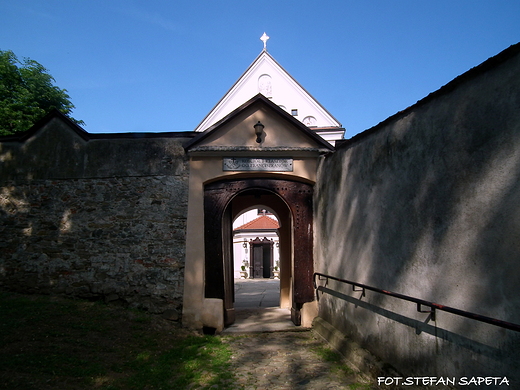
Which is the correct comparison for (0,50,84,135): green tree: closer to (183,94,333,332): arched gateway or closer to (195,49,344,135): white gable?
(195,49,344,135): white gable

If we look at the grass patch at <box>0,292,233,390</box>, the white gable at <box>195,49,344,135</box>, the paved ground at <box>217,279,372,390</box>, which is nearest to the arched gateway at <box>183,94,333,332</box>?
the paved ground at <box>217,279,372,390</box>

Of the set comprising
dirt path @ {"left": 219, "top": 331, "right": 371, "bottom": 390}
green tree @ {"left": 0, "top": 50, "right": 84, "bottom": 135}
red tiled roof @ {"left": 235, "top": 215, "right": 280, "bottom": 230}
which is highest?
green tree @ {"left": 0, "top": 50, "right": 84, "bottom": 135}

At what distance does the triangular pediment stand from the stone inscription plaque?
188 mm

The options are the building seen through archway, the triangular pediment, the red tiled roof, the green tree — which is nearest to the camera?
the triangular pediment

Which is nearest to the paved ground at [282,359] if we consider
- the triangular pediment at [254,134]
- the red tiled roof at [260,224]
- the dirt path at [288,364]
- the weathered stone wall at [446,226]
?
the dirt path at [288,364]

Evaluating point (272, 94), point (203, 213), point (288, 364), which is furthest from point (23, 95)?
point (288, 364)

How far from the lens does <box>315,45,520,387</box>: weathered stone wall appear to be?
252cm

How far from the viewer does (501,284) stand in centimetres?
250

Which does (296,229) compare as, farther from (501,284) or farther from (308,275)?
(501,284)

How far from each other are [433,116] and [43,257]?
7416 millimetres

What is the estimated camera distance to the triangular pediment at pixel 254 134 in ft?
23.8

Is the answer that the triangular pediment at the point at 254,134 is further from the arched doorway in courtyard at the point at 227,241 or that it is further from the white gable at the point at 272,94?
the white gable at the point at 272,94

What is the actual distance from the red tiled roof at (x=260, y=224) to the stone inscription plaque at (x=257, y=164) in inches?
755

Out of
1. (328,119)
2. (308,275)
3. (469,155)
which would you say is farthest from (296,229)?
(328,119)
